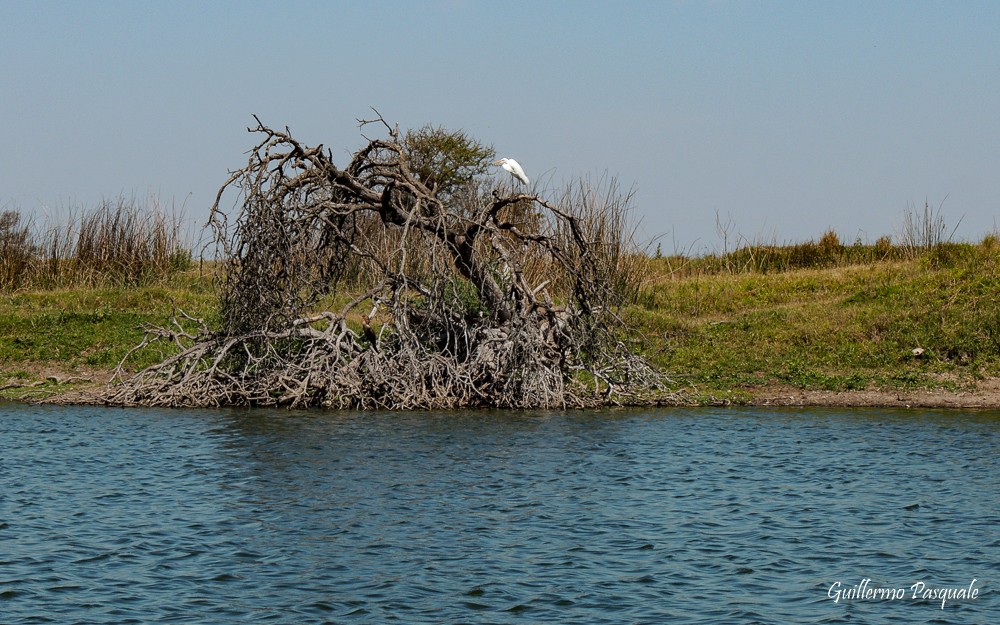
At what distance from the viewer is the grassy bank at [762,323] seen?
61.2ft

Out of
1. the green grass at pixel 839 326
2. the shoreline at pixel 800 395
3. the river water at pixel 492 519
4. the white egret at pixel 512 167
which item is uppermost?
the white egret at pixel 512 167

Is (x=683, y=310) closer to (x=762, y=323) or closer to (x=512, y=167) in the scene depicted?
(x=762, y=323)

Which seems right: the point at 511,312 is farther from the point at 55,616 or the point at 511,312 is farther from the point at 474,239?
the point at 55,616

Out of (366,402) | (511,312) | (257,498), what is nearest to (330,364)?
(366,402)

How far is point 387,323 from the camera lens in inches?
644

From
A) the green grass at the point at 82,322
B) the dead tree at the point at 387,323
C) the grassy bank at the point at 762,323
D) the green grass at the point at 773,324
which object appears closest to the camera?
the dead tree at the point at 387,323

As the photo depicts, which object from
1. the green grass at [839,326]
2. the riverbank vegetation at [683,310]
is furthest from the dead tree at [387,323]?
the green grass at [839,326]

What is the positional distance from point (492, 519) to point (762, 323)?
485 inches

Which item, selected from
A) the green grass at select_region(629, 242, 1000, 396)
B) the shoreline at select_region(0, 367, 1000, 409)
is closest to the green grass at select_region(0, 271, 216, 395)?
the shoreline at select_region(0, 367, 1000, 409)

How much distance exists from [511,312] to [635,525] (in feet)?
22.1

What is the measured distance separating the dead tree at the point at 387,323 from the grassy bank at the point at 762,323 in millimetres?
1826

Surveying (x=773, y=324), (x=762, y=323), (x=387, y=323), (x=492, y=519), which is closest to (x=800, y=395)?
(x=773, y=324)

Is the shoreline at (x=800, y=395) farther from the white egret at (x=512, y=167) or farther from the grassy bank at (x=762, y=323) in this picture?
the white egret at (x=512, y=167)

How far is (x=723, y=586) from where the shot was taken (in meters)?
8.70
